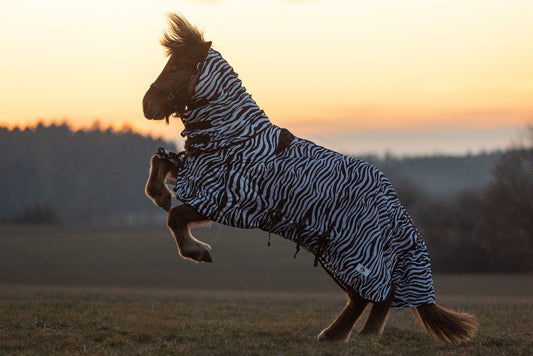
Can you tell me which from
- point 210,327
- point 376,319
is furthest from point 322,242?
point 210,327

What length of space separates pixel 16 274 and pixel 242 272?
45.0 ft

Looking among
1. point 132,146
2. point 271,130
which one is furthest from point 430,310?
point 132,146

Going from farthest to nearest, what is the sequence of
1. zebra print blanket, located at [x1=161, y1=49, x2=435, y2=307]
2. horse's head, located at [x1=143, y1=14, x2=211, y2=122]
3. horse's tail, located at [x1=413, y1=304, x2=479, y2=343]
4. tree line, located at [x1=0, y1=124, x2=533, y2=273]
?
tree line, located at [x1=0, y1=124, x2=533, y2=273], horse's tail, located at [x1=413, y1=304, x2=479, y2=343], horse's head, located at [x1=143, y1=14, x2=211, y2=122], zebra print blanket, located at [x1=161, y1=49, x2=435, y2=307]

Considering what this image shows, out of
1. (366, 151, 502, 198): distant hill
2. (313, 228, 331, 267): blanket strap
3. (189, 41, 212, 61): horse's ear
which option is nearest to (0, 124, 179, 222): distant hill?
(366, 151, 502, 198): distant hill

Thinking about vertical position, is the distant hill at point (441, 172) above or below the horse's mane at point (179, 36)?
above

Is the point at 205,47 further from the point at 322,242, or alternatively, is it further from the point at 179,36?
the point at 322,242

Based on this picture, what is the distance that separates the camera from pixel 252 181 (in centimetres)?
585

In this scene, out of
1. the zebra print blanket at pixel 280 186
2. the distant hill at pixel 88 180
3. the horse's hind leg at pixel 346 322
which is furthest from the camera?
the distant hill at pixel 88 180

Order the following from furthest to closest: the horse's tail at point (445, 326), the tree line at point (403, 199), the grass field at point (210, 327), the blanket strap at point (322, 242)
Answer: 1. the tree line at point (403, 199)
2. the horse's tail at point (445, 326)
3. the grass field at point (210, 327)
4. the blanket strap at point (322, 242)

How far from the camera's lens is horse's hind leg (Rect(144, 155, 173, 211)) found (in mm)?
6000

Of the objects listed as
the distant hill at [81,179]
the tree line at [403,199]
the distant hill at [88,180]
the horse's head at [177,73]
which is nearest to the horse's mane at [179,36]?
the horse's head at [177,73]

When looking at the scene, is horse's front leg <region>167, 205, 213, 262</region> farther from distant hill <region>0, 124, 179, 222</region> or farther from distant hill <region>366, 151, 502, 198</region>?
distant hill <region>366, 151, 502, 198</region>

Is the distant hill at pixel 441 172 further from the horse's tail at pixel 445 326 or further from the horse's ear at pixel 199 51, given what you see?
the horse's ear at pixel 199 51

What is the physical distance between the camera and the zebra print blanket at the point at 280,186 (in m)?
5.80
